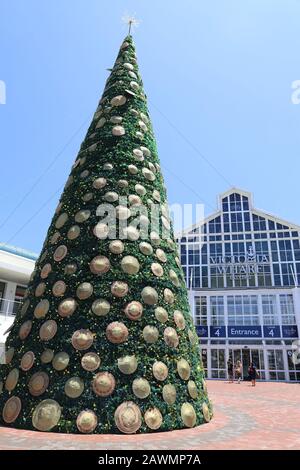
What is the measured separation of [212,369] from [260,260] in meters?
9.88

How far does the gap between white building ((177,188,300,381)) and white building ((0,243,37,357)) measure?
14617 millimetres

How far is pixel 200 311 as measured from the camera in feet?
93.6

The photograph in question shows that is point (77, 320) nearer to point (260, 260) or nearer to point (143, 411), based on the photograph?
point (143, 411)

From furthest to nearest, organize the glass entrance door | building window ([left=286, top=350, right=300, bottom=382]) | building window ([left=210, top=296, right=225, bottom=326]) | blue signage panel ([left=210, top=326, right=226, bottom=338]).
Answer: building window ([left=210, top=296, right=225, bottom=326]), blue signage panel ([left=210, top=326, right=226, bottom=338]), the glass entrance door, building window ([left=286, top=350, right=300, bottom=382])

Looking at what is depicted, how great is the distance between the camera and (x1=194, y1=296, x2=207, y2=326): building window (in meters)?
28.0

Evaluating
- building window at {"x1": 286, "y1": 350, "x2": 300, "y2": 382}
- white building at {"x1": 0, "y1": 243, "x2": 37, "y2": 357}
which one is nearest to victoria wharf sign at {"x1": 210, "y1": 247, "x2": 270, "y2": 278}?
building window at {"x1": 286, "y1": 350, "x2": 300, "y2": 382}

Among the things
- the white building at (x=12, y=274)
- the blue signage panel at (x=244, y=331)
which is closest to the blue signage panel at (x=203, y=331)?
the blue signage panel at (x=244, y=331)

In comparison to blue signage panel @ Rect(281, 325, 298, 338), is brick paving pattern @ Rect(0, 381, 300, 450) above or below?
below

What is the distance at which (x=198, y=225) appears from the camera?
32.3 metres

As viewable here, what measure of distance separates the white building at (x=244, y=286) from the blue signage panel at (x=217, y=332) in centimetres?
8

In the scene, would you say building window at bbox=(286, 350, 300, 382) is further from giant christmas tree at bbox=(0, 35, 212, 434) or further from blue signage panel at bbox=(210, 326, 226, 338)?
giant christmas tree at bbox=(0, 35, 212, 434)

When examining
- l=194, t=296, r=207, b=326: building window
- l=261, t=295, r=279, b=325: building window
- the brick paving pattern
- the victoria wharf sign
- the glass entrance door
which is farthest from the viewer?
the victoria wharf sign

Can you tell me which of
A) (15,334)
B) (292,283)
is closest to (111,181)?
(15,334)

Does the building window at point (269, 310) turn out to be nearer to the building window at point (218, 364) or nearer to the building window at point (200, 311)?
the building window at point (218, 364)
